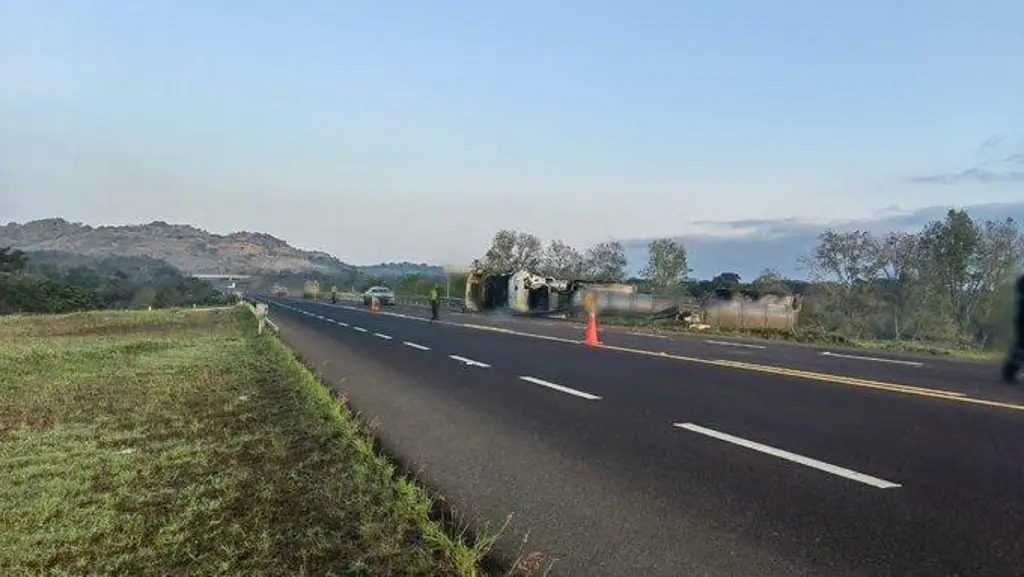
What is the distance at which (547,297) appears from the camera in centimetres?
4644

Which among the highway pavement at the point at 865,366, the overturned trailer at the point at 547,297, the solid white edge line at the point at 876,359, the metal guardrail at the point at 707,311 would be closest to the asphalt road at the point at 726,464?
the highway pavement at the point at 865,366

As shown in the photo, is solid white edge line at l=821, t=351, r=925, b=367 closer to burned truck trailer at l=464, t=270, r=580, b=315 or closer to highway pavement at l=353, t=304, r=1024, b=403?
highway pavement at l=353, t=304, r=1024, b=403

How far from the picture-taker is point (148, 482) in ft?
20.7

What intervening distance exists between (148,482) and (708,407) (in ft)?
20.3

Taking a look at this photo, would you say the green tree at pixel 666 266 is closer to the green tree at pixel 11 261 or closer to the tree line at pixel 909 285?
the tree line at pixel 909 285

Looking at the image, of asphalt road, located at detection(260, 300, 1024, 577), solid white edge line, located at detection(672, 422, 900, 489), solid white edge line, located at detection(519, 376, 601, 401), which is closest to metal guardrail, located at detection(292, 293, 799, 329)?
asphalt road, located at detection(260, 300, 1024, 577)

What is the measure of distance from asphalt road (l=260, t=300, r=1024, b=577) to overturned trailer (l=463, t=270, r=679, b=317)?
87.4 feet

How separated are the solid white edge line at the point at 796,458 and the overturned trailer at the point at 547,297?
29879 millimetres

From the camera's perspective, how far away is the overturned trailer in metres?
41.3

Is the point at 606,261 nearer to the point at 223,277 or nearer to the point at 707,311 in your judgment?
the point at 707,311

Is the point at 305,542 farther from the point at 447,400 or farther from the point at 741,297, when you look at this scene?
the point at 741,297

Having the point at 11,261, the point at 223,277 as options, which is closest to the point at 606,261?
the point at 11,261

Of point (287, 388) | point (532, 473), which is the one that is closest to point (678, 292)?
point (287, 388)

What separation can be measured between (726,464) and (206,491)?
4.05 m
